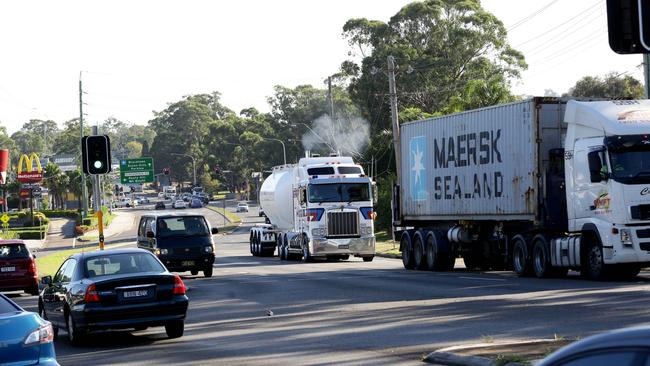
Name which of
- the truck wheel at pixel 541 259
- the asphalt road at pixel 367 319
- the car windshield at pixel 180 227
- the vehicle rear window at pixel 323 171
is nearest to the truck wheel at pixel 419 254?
the asphalt road at pixel 367 319

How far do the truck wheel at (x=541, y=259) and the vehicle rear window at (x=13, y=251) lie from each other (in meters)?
14.3

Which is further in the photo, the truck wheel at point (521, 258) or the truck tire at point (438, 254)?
the truck tire at point (438, 254)

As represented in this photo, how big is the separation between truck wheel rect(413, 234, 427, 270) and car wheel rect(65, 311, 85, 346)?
18.4 metres

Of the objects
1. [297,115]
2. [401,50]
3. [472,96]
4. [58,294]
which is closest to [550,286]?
[58,294]

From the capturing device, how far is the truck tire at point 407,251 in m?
35.4

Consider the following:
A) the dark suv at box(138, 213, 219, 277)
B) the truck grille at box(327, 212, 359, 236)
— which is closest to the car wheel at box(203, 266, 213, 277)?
the dark suv at box(138, 213, 219, 277)

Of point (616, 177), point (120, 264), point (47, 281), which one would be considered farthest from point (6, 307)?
point (616, 177)

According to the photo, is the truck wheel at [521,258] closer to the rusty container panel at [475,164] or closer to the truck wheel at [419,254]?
the rusty container panel at [475,164]

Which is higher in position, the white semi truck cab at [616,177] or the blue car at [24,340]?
the white semi truck cab at [616,177]

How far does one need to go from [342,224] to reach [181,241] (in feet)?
36.5

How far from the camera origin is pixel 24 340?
1081cm

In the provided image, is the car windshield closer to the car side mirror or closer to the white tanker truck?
the white tanker truck

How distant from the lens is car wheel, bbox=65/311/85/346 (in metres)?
16.9

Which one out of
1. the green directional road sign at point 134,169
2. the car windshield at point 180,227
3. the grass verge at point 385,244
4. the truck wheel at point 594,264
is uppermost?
the green directional road sign at point 134,169
